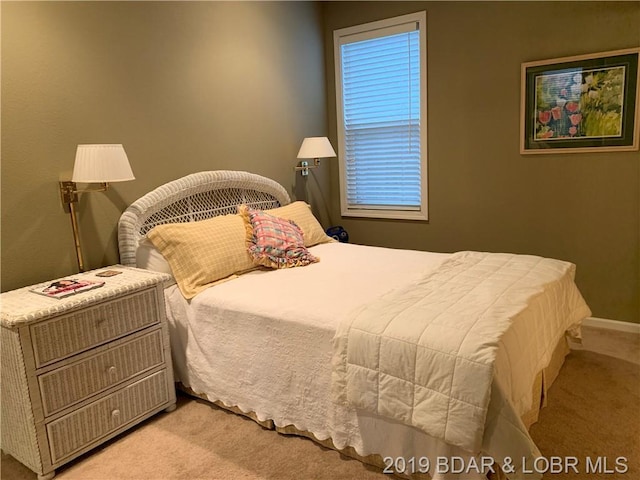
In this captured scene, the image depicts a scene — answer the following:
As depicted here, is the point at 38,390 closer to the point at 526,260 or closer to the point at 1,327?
the point at 1,327

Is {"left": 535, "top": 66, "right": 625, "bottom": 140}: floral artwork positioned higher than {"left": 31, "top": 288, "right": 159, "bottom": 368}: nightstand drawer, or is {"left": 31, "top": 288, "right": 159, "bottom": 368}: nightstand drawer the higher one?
{"left": 535, "top": 66, "right": 625, "bottom": 140}: floral artwork

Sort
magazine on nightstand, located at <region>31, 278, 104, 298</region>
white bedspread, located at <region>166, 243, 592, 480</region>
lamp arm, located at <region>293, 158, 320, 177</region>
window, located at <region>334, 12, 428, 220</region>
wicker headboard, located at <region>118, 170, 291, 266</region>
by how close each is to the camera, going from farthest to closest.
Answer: lamp arm, located at <region>293, 158, 320, 177</region> → window, located at <region>334, 12, 428, 220</region> → wicker headboard, located at <region>118, 170, 291, 266</region> → magazine on nightstand, located at <region>31, 278, 104, 298</region> → white bedspread, located at <region>166, 243, 592, 480</region>

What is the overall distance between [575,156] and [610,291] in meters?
0.97

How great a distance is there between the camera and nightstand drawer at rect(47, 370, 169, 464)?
1979 mm

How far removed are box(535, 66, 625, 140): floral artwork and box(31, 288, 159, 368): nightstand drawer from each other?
280 centimetres

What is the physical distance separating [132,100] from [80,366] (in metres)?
1.49

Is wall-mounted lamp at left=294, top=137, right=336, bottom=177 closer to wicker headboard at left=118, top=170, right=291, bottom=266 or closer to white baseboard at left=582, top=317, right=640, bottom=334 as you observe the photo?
wicker headboard at left=118, top=170, right=291, bottom=266

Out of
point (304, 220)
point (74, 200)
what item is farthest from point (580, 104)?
point (74, 200)

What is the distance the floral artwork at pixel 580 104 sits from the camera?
303 cm

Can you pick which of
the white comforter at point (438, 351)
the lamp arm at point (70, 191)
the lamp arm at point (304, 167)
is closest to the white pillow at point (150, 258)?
the lamp arm at point (70, 191)

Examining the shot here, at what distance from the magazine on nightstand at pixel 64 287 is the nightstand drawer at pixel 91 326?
11cm

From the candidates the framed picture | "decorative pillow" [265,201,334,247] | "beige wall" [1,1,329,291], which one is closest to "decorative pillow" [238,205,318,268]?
"decorative pillow" [265,201,334,247]

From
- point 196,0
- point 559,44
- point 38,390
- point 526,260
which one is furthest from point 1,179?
point 559,44

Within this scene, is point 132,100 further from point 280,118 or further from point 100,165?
point 280,118
